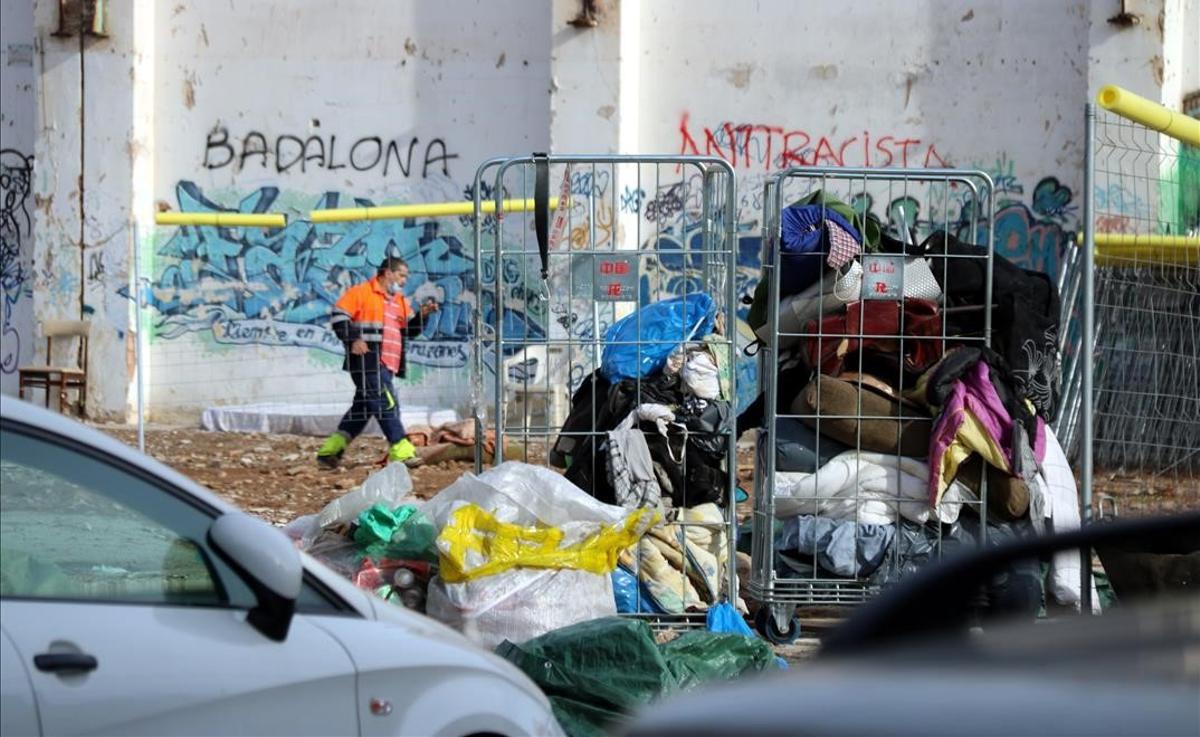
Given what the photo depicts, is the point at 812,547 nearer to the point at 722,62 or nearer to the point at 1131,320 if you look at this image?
the point at 1131,320

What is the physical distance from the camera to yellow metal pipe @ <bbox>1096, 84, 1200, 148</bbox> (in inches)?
292

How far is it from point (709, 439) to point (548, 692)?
7.12ft

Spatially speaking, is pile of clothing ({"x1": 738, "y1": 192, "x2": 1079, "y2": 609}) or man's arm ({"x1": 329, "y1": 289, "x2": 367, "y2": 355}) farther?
man's arm ({"x1": 329, "y1": 289, "x2": 367, "y2": 355})

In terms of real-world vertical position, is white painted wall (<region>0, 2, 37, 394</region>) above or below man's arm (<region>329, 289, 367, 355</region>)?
above

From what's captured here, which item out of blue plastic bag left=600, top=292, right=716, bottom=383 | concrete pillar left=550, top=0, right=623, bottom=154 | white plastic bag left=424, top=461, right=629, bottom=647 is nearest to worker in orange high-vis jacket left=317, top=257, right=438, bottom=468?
concrete pillar left=550, top=0, right=623, bottom=154

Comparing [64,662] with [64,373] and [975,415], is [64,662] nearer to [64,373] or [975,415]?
[975,415]

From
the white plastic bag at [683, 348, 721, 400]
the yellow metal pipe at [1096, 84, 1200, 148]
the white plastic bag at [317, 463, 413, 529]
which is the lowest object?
the white plastic bag at [317, 463, 413, 529]

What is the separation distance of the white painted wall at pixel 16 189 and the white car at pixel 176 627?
15.9 metres

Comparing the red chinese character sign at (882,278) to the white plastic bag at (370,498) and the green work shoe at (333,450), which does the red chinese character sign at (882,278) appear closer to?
the white plastic bag at (370,498)

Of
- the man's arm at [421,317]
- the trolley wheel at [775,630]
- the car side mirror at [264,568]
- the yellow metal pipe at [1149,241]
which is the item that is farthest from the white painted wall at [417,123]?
the car side mirror at [264,568]

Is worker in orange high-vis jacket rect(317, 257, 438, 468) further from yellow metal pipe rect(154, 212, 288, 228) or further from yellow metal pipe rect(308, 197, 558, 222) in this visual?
yellow metal pipe rect(154, 212, 288, 228)

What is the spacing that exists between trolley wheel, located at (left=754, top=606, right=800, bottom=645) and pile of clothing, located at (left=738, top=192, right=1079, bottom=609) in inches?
10.1

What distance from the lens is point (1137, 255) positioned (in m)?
7.75

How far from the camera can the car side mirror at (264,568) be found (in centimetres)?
394
